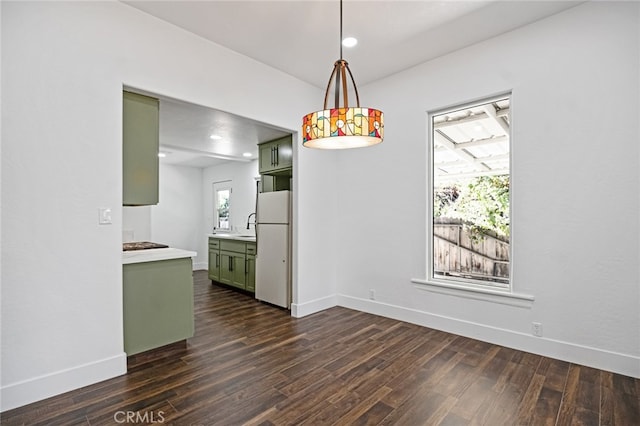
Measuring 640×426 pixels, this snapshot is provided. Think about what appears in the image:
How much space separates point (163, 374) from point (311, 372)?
1.16 meters

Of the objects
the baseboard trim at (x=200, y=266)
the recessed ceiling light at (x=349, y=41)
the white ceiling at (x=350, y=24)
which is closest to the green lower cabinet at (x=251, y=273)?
the white ceiling at (x=350, y=24)

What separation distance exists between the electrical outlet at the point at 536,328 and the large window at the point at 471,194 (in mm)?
407

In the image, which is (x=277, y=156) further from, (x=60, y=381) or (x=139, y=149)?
(x=60, y=381)

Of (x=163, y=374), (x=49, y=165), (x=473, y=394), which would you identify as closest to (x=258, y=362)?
(x=163, y=374)

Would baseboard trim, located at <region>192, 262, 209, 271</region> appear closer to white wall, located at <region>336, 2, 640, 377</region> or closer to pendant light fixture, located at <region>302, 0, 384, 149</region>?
white wall, located at <region>336, 2, 640, 377</region>

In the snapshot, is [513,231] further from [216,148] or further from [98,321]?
[216,148]

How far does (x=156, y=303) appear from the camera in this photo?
2.93 metres

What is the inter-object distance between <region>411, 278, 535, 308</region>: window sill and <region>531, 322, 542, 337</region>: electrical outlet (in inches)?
6.2

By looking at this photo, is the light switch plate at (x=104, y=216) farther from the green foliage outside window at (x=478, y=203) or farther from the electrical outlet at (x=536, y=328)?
the electrical outlet at (x=536, y=328)

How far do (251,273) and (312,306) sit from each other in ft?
4.44

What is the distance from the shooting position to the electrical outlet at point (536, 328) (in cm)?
293

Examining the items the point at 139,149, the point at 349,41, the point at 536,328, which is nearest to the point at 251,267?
the point at 139,149

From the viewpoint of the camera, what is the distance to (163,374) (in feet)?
8.40

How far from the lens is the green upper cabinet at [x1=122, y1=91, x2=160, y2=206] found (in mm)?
2727
